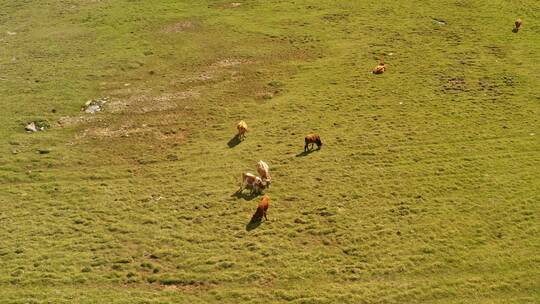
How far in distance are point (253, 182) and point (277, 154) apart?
144 inches

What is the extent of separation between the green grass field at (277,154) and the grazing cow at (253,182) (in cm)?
52

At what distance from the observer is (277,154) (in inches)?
1130

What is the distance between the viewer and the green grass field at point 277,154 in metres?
21.1

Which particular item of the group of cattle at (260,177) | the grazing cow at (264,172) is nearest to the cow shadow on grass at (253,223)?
the group of cattle at (260,177)

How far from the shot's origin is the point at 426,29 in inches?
1641

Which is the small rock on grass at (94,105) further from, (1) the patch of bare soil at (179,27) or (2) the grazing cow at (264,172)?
(2) the grazing cow at (264,172)

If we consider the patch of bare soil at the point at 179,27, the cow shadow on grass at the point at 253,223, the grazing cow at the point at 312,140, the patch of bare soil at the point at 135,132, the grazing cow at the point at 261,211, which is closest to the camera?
the cow shadow on grass at the point at 253,223

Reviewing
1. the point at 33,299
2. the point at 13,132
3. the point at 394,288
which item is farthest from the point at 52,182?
the point at 394,288

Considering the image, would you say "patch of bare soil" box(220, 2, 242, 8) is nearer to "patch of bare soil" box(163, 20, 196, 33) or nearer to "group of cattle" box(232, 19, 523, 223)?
"patch of bare soil" box(163, 20, 196, 33)

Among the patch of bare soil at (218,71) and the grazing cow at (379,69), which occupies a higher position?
the grazing cow at (379,69)

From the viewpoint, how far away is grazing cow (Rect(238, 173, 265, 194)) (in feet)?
83.6

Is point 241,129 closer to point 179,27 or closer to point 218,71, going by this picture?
point 218,71

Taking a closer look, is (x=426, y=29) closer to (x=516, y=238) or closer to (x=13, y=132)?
(x=516, y=238)

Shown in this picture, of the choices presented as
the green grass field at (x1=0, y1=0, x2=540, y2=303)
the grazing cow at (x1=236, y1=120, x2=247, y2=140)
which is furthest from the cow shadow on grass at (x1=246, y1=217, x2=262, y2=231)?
the grazing cow at (x1=236, y1=120, x2=247, y2=140)
